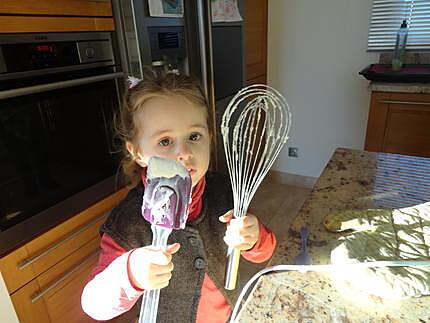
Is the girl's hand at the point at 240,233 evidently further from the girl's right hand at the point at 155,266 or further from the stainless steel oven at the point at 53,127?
the stainless steel oven at the point at 53,127

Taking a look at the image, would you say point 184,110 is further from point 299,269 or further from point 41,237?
point 41,237

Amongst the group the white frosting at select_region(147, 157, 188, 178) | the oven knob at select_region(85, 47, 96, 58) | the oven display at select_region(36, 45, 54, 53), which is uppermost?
the oven display at select_region(36, 45, 54, 53)

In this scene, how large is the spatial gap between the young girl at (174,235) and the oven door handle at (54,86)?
0.39m

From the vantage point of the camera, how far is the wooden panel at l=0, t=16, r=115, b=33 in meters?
0.90

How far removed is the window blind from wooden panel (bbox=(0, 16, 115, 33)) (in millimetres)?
1564

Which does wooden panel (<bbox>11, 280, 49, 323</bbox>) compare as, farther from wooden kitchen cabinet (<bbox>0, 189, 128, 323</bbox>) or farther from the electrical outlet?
the electrical outlet

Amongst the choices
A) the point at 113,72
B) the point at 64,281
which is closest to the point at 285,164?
the point at 113,72

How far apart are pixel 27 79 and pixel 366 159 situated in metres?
0.97

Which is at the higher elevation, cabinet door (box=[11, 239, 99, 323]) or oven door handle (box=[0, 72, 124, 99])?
oven door handle (box=[0, 72, 124, 99])

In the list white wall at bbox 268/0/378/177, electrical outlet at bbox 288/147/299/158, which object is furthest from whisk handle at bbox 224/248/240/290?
electrical outlet at bbox 288/147/299/158

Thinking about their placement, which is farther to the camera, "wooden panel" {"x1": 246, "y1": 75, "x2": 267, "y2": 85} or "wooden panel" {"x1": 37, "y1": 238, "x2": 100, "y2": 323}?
"wooden panel" {"x1": 246, "y1": 75, "x2": 267, "y2": 85}

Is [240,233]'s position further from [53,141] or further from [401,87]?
[401,87]

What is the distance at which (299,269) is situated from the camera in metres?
0.49

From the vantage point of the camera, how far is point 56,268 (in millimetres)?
1095
